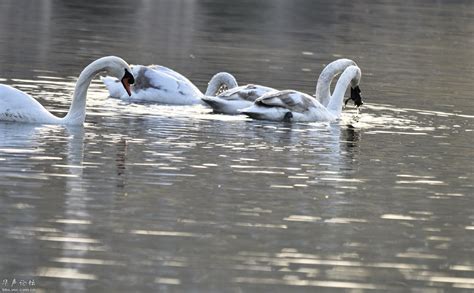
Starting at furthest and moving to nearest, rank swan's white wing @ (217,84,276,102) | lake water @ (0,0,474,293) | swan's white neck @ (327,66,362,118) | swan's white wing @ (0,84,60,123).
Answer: swan's white neck @ (327,66,362,118) → swan's white wing @ (217,84,276,102) → swan's white wing @ (0,84,60,123) → lake water @ (0,0,474,293)

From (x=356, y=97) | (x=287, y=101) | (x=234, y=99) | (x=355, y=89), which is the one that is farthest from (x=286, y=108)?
(x=355, y=89)

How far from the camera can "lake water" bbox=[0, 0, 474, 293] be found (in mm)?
11094

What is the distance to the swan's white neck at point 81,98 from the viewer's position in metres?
19.0

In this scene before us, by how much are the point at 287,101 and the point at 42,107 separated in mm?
3657

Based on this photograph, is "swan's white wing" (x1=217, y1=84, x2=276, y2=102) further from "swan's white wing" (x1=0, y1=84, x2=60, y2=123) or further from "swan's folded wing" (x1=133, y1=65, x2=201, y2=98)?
"swan's white wing" (x1=0, y1=84, x2=60, y2=123)

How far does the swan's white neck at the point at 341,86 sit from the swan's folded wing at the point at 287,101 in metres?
1.15


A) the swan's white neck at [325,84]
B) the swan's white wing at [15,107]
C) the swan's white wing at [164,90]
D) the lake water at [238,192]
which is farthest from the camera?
the swan's white neck at [325,84]

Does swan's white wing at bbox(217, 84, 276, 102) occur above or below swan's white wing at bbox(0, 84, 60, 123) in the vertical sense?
below

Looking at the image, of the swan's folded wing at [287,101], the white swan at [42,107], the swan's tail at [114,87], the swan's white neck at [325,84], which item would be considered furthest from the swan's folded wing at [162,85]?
the white swan at [42,107]

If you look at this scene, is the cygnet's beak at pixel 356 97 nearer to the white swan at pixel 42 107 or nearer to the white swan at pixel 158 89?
the white swan at pixel 158 89

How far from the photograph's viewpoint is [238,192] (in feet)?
47.1

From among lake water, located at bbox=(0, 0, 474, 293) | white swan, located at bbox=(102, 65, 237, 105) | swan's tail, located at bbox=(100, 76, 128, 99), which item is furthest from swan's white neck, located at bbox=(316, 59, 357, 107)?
swan's tail, located at bbox=(100, 76, 128, 99)

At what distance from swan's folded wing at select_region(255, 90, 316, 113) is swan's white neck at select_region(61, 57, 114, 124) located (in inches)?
100

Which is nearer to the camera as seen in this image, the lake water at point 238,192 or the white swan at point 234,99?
the lake water at point 238,192
